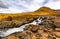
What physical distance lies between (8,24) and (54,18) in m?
1.13

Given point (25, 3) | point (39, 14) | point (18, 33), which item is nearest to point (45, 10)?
point (39, 14)

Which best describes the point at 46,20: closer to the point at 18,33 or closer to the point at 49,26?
the point at 49,26

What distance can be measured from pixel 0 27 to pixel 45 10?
45.4 inches

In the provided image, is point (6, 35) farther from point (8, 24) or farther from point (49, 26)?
point (49, 26)

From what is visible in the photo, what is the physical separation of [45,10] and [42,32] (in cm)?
57

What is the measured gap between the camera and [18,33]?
4.42m

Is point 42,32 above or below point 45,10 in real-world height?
below

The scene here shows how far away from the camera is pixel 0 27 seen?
450 centimetres

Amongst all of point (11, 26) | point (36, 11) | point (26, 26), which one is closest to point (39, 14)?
point (36, 11)

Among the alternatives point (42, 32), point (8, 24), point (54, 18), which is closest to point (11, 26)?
point (8, 24)

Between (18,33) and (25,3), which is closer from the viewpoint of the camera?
(18,33)

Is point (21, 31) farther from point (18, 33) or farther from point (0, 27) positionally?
point (0, 27)

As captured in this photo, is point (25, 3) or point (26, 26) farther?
point (25, 3)

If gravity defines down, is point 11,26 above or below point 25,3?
below
